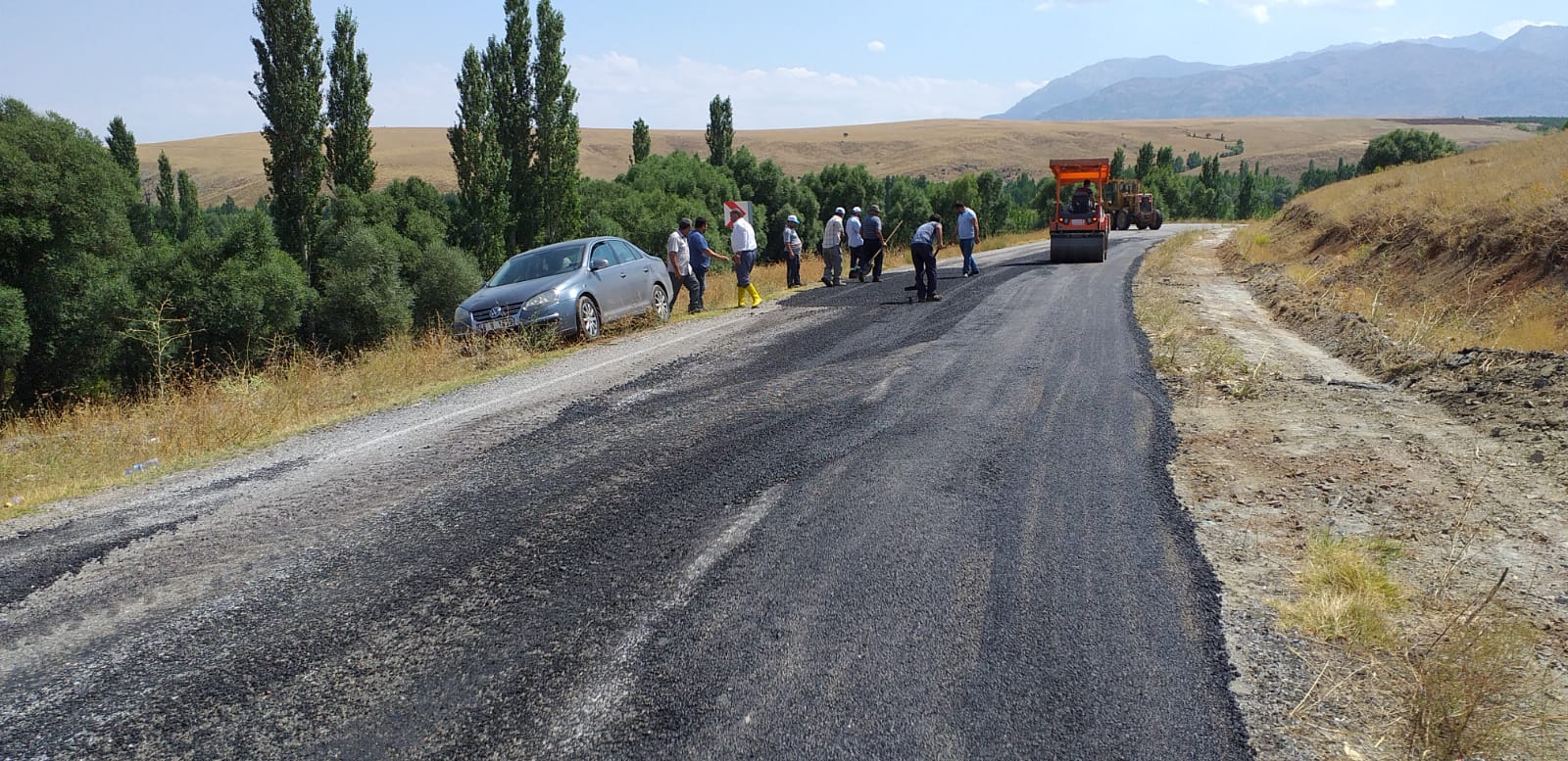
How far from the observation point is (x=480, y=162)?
29359mm

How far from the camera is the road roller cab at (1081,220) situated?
25.2 meters

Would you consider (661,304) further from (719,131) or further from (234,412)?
(719,131)

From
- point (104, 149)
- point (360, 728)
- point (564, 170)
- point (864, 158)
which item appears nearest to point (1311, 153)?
point (864, 158)

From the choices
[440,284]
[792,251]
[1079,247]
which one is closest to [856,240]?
[792,251]

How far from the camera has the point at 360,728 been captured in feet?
11.1

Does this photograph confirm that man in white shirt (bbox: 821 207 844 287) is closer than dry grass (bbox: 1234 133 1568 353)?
No

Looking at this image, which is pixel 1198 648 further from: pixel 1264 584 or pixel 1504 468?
pixel 1504 468

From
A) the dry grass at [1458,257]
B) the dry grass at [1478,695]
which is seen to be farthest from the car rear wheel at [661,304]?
the dry grass at [1478,695]

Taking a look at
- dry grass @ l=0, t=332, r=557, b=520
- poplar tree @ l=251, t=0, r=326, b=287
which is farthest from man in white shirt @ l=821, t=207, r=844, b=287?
poplar tree @ l=251, t=0, r=326, b=287

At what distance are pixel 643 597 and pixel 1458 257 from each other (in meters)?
15.8

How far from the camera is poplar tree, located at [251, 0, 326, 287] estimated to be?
24156mm

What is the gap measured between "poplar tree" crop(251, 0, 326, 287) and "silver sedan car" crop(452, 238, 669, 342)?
13.6 meters

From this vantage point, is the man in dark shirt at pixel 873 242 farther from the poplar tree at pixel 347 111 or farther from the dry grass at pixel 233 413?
the poplar tree at pixel 347 111

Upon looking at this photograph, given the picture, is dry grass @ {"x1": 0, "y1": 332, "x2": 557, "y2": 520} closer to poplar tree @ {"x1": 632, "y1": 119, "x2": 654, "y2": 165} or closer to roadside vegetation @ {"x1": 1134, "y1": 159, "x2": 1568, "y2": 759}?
roadside vegetation @ {"x1": 1134, "y1": 159, "x2": 1568, "y2": 759}
